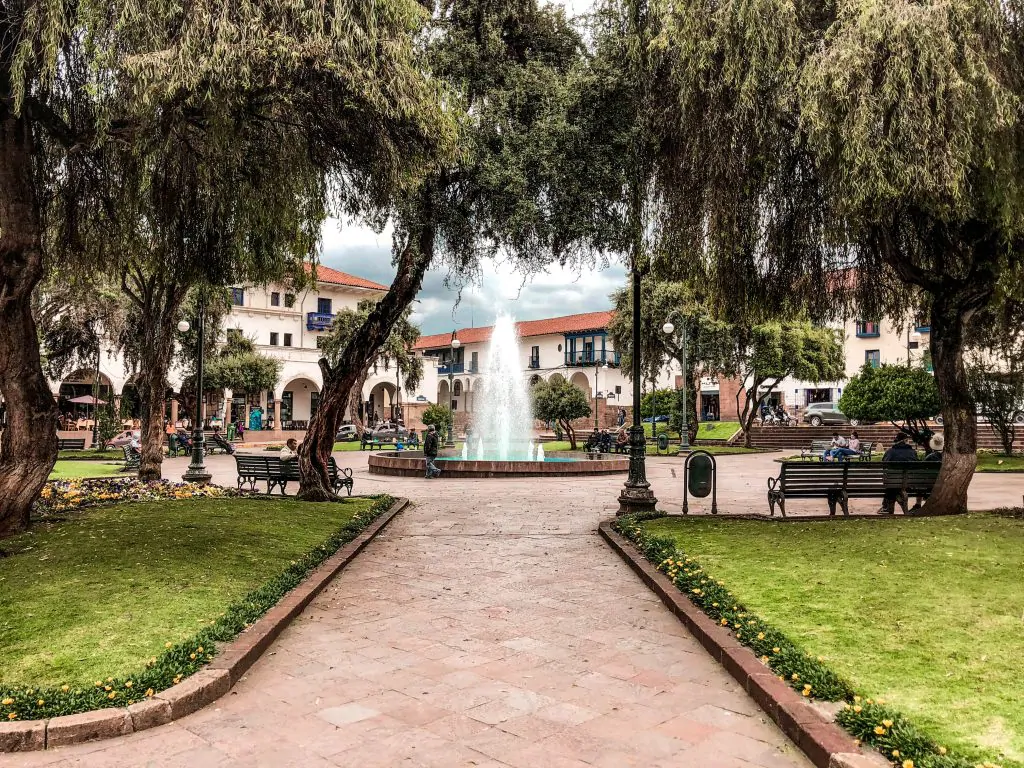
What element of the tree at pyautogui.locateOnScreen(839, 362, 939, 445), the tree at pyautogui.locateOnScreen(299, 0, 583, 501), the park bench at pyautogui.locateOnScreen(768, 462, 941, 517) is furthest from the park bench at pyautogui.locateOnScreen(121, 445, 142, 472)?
the tree at pyautogui.locateOnScreen(839, 362, 939, 445)

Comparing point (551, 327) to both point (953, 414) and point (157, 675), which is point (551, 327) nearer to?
point (953, 414)

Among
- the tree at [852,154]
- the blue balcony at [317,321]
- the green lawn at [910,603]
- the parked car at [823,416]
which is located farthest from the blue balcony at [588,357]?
the green lawn at [910,603]

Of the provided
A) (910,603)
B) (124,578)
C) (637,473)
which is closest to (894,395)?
(637,473)

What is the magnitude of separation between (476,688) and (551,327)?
197 feet

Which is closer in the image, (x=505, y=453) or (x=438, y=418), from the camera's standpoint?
(x=505, y=453)

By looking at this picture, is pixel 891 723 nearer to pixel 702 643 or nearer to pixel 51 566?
pixel 702 643

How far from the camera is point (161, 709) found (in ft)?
13.6

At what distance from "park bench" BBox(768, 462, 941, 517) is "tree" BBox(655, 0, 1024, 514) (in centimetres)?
82

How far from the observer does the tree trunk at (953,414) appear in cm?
1029

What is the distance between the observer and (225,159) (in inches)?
348

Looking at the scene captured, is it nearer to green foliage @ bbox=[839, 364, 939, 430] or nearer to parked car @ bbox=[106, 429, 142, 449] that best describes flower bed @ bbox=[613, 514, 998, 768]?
green foliage @ bbox=[839, 364, 939, 430]

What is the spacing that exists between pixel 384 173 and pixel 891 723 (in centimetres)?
712

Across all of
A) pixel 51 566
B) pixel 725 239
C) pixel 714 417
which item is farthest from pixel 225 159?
pixel 714 417

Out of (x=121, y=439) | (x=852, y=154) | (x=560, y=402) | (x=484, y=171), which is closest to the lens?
(x=852, y=154)
